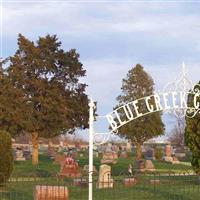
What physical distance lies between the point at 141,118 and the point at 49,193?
3788cm

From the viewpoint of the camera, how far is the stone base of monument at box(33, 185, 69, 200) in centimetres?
1591

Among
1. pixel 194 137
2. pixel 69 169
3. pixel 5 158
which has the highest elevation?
pixel 194 137

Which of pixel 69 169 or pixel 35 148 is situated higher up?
pixel 35 148

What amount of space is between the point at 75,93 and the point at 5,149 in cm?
2295

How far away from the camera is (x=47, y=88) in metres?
43.1

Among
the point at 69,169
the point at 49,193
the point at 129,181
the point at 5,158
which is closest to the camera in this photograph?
the point at 49,193

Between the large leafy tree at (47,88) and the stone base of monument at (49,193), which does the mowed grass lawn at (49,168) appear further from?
the stone base of monument at (49,193)

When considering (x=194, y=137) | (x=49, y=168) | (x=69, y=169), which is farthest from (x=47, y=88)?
(x=194, y=137)

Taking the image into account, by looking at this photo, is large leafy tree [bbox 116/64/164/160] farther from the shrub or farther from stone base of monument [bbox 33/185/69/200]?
stone base of monument [bbox 33/185/69/200]

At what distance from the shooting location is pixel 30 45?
43812 millimetres

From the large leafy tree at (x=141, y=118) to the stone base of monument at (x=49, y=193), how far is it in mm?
35743

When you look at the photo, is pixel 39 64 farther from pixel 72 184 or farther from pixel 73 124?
pixel 72 184

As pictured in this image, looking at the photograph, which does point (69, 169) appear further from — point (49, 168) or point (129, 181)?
point (129, 181)

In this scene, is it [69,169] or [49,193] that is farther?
[69,169]
